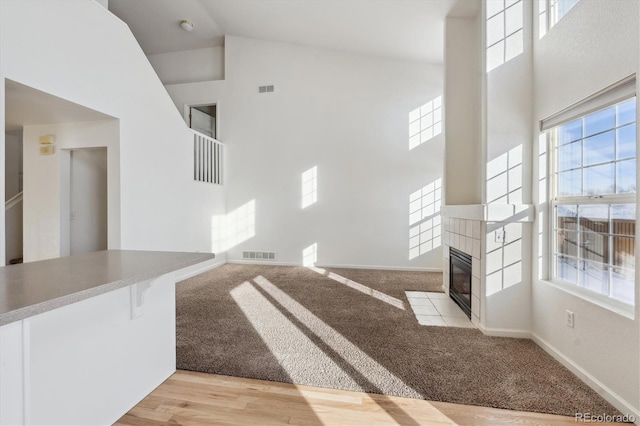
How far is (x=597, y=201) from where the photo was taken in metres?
1.90

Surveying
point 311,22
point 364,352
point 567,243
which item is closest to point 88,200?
point 364,352

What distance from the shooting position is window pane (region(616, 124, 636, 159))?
5.43 ft

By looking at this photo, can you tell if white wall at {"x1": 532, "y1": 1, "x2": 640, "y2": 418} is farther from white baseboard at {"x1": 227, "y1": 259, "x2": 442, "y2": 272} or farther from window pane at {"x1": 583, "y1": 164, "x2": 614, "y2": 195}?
white baseboard at {"x1": 227, "y1": 259, "x2": 442, "y2": 272}

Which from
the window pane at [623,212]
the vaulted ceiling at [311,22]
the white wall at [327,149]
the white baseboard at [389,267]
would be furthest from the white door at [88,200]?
the window pane at [623,212]

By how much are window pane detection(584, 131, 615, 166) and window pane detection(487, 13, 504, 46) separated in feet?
4.06

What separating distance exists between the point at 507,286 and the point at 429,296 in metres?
1.25

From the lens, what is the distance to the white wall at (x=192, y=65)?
19.2 feet

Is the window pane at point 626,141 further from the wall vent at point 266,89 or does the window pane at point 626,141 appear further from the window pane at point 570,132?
the wall vent at point 266,89

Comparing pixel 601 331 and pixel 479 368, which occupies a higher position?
pixel 601 331

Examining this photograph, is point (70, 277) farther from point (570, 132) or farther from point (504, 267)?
point (570, 132)

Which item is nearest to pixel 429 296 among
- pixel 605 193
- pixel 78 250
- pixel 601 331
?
pixel 601 331

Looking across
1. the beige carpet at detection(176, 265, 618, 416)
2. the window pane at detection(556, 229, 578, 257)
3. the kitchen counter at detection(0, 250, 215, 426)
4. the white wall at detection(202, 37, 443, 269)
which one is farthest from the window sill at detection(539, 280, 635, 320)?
the white wall at detection(202, 37, 443, 269)

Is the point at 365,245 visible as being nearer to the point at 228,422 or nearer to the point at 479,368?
the point at 479,368

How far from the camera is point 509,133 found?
257 cm
